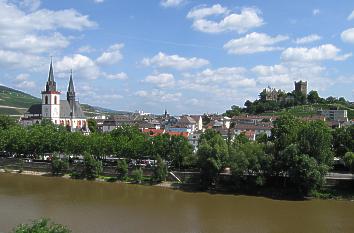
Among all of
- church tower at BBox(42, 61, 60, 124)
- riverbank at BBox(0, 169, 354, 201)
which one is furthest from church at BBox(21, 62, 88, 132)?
riverbank at BBox(0, 169, 354, 201)

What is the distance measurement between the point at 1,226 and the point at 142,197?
40.5 feet

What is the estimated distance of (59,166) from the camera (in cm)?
4538

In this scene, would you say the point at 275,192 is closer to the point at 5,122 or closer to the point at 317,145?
the point at 317,145

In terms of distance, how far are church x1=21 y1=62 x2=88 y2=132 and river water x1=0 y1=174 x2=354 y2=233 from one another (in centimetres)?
4419

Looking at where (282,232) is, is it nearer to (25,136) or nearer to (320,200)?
(320,200)

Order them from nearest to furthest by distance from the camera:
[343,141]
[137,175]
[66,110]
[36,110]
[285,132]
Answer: [137,175] → [343,141] → [285,132] → [66,110] → [36,110]

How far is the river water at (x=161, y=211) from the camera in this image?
26.6 metres

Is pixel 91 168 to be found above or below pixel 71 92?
below

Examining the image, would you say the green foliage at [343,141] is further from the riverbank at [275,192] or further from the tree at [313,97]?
the tree at [313,97]

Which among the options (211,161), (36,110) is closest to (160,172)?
(211,161)

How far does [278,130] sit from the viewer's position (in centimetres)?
4653

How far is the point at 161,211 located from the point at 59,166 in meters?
18.4

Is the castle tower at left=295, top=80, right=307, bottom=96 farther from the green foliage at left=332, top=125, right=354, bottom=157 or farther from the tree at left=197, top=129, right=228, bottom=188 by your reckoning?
the tree at left=197, top=129, right=228, bottom=188

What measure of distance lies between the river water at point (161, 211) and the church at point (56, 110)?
44.2 m
